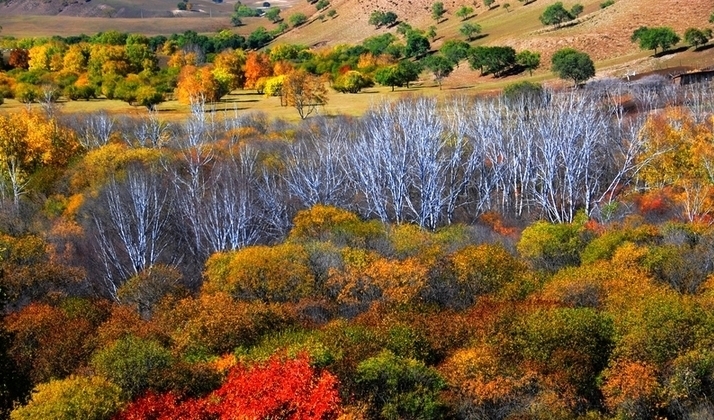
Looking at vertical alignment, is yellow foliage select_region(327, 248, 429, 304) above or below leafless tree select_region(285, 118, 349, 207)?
below

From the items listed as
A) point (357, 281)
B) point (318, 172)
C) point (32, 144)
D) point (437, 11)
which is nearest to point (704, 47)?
point (318, 172)

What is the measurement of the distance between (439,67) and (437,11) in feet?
235

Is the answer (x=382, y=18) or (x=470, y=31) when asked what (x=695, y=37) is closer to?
(x=470, y=31)

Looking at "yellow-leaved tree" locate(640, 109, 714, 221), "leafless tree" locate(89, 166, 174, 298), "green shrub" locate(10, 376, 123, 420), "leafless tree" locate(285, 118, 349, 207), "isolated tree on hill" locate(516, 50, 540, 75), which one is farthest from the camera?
"isolated tree on hill" locate(516, 50, 540, 75)

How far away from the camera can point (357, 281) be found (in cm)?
3775

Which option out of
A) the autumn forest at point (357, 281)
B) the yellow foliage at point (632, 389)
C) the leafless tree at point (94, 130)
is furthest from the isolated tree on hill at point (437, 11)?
the yellow foliage at point (632, 389)

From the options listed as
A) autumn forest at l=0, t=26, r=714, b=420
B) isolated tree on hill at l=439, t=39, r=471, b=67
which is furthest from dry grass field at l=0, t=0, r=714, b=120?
autumn forest at l=0, t=26, r=714, b=420

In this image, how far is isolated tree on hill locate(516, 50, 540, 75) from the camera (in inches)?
4486

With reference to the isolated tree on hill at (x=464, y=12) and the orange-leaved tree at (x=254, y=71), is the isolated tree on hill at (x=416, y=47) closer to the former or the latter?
the isolated tree on hill at (x=464, y=12)

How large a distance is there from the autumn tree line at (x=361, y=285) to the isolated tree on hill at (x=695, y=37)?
1565 inches

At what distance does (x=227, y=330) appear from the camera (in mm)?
30500

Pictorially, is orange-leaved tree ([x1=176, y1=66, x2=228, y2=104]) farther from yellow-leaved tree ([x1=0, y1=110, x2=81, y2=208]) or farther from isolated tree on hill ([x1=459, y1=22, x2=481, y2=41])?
isolated tree on hill ([x1=459, y1=22, x2=481, y2=41])

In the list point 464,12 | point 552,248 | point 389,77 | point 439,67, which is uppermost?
point 464,12

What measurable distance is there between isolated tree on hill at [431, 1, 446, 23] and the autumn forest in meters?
116
